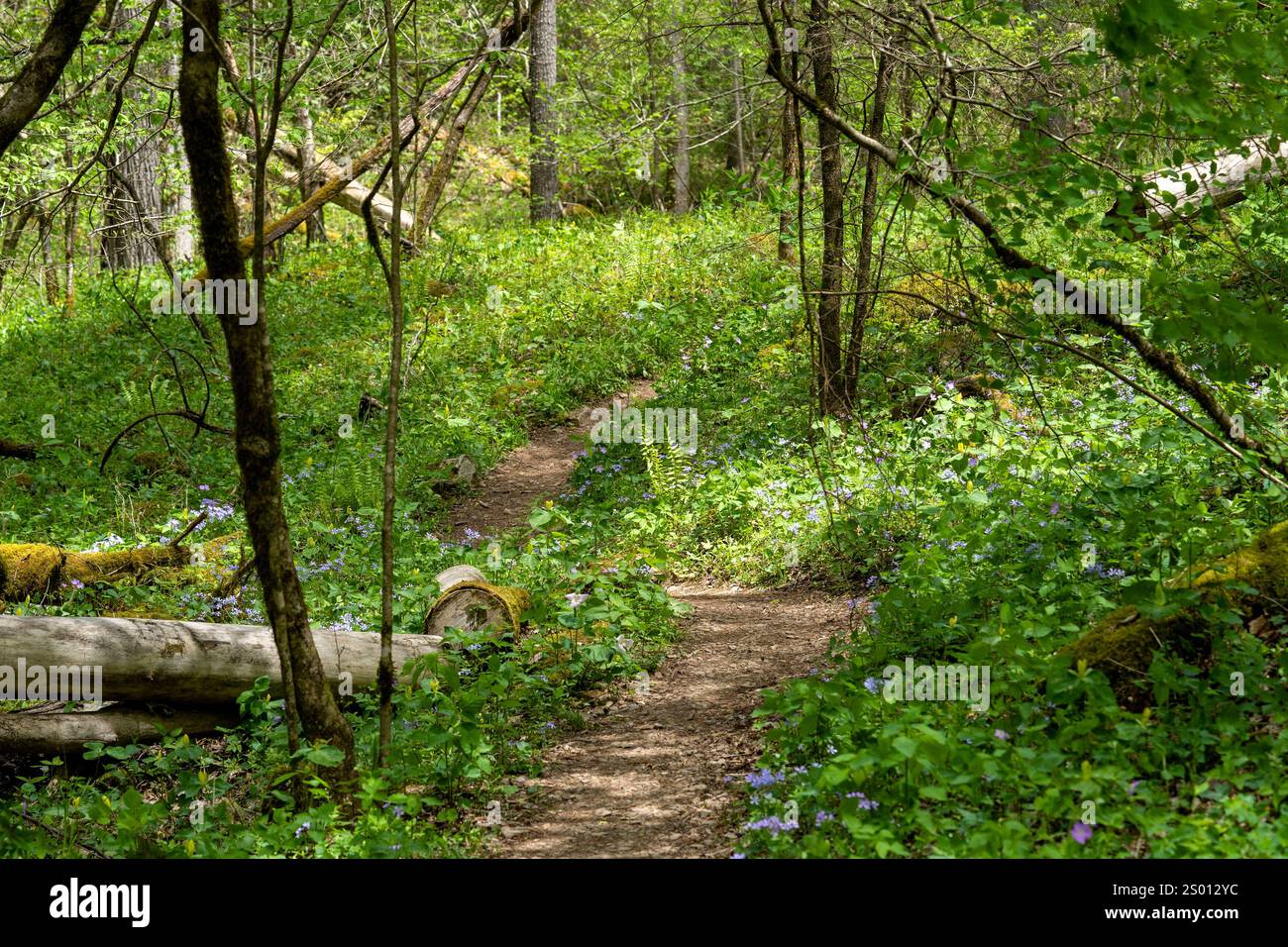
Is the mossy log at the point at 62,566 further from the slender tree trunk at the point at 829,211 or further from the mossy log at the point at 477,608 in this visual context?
the slender tree trunk at the point at 829,211

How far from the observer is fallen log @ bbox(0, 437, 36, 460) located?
10.4 meters

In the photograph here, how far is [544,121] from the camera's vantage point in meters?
16.7

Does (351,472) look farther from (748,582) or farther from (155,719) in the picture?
(155,719)

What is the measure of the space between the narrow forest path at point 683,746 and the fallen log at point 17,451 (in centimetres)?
677

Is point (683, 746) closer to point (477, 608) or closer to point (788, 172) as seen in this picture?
point (477, 608)

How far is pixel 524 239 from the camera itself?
17344 mm

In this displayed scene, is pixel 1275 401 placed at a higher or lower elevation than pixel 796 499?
higher

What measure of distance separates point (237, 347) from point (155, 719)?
7.28ft

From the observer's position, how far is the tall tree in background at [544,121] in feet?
55.4

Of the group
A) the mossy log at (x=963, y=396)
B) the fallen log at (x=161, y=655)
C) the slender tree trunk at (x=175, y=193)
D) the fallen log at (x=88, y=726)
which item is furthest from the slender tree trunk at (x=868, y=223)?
the slender tree trunk at (x=175, y=193)

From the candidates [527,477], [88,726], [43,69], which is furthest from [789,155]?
[88,726]

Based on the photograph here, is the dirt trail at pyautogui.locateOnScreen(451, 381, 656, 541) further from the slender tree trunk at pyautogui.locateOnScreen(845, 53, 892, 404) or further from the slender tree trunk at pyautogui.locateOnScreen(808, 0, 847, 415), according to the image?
the slender tree trunk at pyautogui.locateOnScreen(845, 53, 892, 404)

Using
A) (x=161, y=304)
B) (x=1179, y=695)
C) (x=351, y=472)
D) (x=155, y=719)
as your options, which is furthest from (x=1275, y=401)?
(x=161, y=304)

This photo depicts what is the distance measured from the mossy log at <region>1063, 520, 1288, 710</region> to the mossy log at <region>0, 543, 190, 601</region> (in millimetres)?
6249
